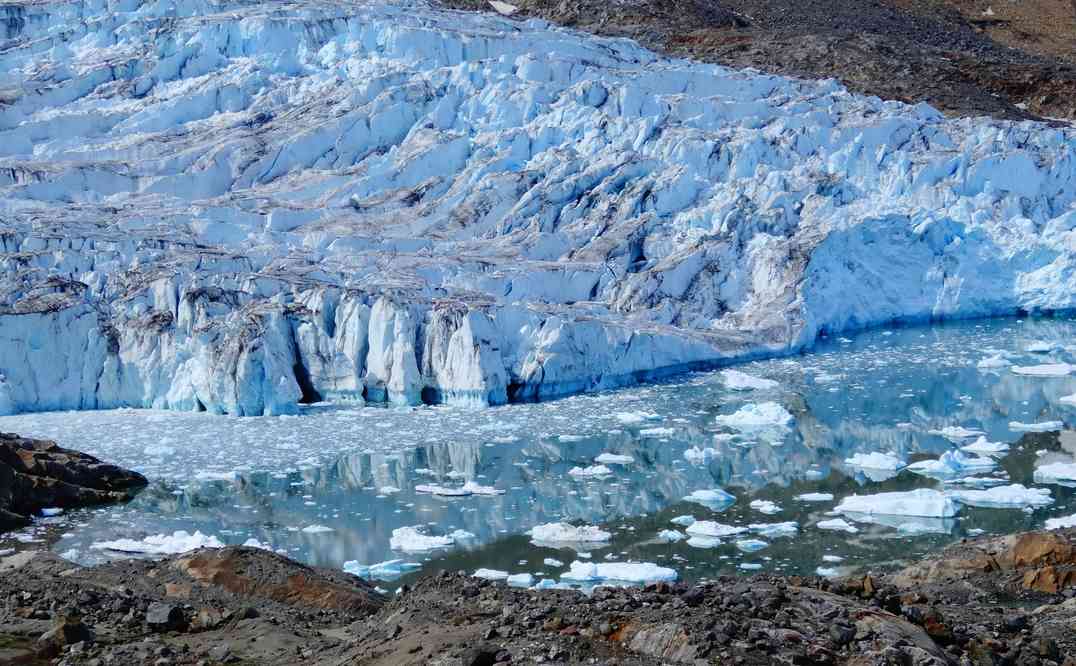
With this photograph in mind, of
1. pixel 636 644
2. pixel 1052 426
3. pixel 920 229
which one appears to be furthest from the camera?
pixel 920 229

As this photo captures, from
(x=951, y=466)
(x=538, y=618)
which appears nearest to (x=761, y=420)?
(x=951, y=466)

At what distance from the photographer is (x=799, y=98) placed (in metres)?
23.7

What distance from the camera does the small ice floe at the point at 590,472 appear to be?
39.0 feet

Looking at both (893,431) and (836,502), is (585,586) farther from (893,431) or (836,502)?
(893,431)

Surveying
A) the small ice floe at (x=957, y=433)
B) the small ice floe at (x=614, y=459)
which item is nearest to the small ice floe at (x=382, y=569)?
the small ice floe at (x=614, y=459)

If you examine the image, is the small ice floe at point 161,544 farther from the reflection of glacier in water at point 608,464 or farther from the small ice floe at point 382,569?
the small ice floe at point 382,569

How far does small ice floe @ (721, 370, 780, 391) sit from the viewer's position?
15.6 m

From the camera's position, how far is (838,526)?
9.96 m

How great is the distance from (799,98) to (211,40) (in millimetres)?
11675

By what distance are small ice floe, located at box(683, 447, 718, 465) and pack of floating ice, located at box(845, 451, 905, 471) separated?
1.34 m

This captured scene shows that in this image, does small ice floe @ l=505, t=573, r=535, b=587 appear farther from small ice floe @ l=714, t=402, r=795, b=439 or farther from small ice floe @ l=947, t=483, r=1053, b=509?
small ice floe @ l=714, t=402, r=795, b=439

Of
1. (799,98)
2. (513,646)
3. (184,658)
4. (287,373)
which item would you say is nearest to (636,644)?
(513,646)

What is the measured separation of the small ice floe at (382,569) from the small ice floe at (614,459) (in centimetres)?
346

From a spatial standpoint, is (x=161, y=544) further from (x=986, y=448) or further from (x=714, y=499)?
(x=986, y=448)
